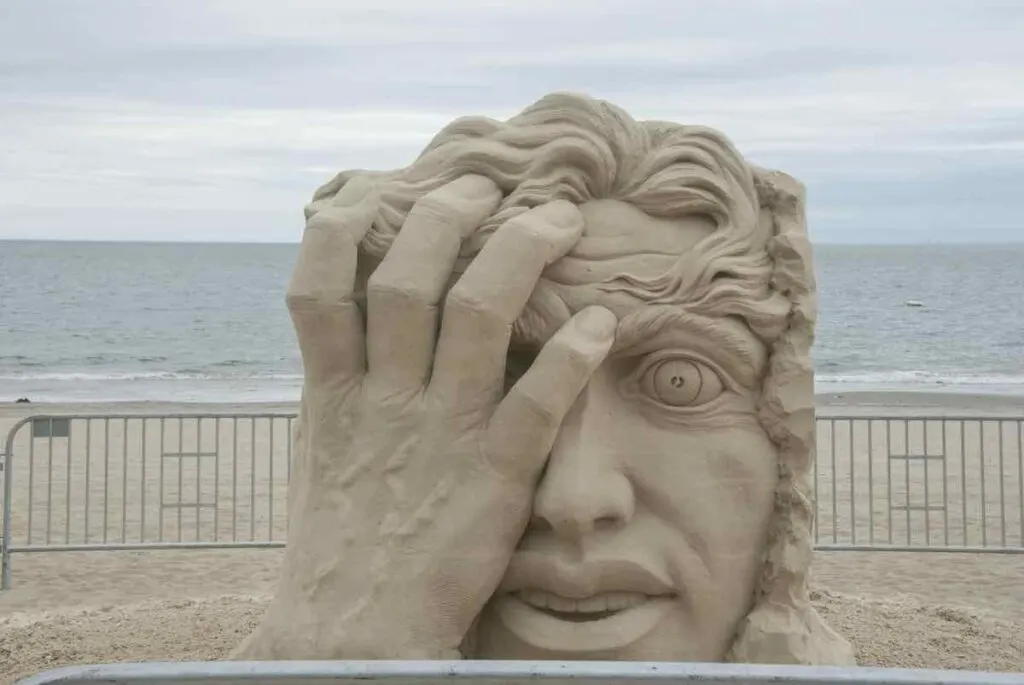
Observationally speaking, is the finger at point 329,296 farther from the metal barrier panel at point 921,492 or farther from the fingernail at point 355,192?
the metal barrier panel at point 921,492

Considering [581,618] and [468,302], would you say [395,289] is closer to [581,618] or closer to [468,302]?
[468,302]

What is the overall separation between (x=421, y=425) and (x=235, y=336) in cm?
3205

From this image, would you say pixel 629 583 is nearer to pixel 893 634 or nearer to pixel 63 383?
pixel 893 634

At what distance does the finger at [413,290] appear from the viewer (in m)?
3.21

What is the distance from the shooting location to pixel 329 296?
3.25 meters

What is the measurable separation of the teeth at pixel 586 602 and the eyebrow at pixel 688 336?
0.67 meters

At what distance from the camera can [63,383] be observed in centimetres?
2330

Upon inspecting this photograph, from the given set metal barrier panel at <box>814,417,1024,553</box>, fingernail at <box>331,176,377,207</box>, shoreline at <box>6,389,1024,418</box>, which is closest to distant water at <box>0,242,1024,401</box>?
shoreline at <box>6,389,1024,418</box>

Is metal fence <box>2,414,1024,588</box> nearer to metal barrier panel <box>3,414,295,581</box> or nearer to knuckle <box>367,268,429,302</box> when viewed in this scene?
metal barrier panel <box>3,414,295,581</box>

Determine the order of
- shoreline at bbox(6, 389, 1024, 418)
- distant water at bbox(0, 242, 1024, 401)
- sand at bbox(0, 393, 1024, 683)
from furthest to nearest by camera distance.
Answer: distant water at bbox(0, 242, 1024, 401), shoreline at bbox(6, 389, 1024, 418), sand at bbox(0, 393, 1024, 683)

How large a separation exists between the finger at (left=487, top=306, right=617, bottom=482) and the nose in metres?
0.06

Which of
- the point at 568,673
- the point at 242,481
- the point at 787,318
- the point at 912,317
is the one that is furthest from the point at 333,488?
the point at 912,317

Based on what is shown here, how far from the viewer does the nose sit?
10.6 ft

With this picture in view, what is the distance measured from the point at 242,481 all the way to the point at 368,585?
7.95 meters
